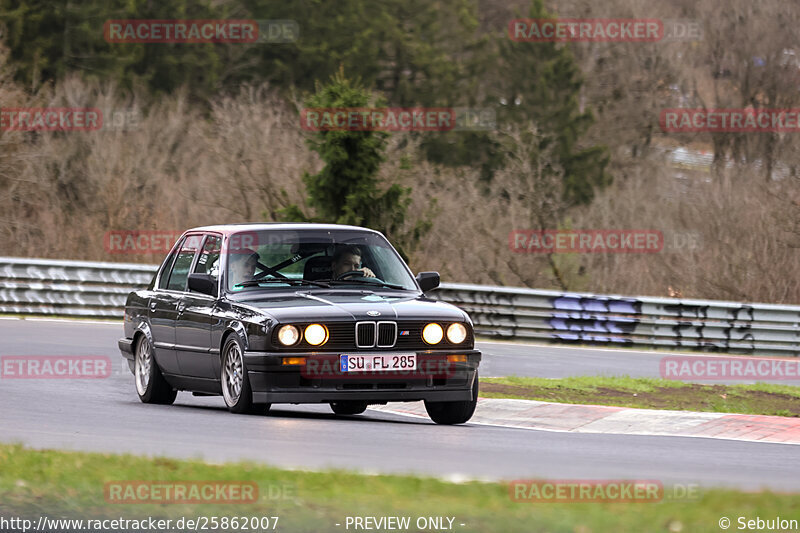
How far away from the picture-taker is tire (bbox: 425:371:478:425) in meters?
11.8

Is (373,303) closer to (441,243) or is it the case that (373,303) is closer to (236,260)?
(236,260)

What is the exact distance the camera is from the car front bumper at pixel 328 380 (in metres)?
10.9

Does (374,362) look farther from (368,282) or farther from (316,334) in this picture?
(368,282)

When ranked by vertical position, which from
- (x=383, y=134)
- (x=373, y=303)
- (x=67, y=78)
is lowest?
(x=373, y=303)

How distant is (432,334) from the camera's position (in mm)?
11273

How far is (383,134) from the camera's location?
26.7 meters

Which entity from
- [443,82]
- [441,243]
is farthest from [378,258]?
[443,82]

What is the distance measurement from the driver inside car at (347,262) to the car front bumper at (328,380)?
1.41m

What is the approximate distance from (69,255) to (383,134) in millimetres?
16245

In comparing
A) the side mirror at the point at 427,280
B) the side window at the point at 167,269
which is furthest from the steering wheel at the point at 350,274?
the side window at the point at 167,269

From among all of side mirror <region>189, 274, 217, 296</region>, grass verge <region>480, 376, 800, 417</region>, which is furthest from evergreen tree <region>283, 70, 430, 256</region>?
side mirror <region>189, 274, 217, 296</region>

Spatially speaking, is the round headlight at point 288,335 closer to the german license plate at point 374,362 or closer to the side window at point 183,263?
the german license plate at point 374,362

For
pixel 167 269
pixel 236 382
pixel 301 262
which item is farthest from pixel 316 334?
pixel 167 269

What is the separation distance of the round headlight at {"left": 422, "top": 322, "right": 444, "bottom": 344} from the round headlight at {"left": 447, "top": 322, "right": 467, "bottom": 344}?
0.34ft
